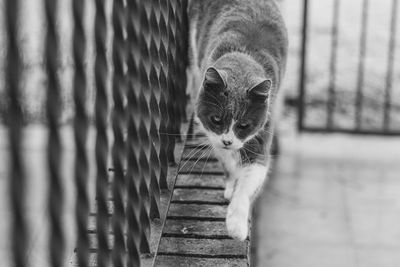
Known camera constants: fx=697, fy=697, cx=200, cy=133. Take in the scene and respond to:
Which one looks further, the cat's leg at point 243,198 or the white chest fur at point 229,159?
the white chest fur at point 229,159

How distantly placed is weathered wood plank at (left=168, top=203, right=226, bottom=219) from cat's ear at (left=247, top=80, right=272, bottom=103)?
23.4 inches

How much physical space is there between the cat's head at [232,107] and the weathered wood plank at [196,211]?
52 cm

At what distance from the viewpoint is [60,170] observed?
1.11 m

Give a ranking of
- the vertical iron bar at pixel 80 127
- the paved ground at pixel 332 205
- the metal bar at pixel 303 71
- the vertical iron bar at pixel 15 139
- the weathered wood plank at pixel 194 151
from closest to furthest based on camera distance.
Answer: the vertical iron bar at pixel 15 139 → the vertical iron bar at pixel 80 127 → the weathered wood plank at pixel 194 151 → the paved ground at pixel 332 205 → the metal bar at pixel 303 71

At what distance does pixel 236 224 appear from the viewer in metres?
2.11

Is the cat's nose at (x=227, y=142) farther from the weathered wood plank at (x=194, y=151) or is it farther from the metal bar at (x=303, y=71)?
the metal bar at (x=303, y=71)

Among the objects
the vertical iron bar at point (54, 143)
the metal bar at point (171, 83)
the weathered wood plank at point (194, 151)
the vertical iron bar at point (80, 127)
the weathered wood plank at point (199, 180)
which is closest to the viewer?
the vertical iron bar at point (54, 143)

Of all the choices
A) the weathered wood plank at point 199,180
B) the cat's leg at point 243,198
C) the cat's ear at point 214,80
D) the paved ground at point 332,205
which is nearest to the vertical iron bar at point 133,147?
the cat's leg at point 243,198

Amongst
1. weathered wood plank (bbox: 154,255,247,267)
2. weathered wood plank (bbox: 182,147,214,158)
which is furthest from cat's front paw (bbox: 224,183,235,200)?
weathered wood plank (bbox: 154,255,247,267)

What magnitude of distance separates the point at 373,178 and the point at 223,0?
1.71 m

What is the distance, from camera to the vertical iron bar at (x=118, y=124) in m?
1.45

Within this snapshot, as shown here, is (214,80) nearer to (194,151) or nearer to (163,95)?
(194,151)

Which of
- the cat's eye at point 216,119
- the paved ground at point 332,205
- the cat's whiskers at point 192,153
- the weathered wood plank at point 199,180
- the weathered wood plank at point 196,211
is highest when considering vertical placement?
the cat's eye at point 216,119

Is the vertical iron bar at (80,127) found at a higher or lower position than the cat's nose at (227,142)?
higher
